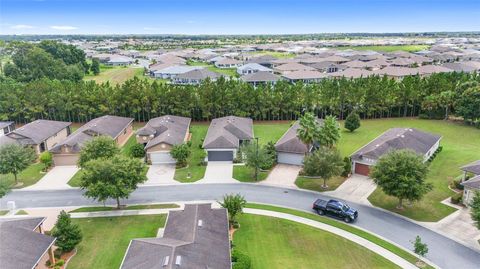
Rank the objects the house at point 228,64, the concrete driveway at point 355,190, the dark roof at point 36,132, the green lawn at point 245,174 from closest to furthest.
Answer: the concrete driveway at point 355,190, the green lawn at point 245,174, the dark roof at point 36,132, the house at point 228,64

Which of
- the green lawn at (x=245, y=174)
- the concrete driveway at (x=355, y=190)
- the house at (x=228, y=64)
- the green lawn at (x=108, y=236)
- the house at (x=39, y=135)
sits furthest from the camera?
the house at (x=228, y=64)

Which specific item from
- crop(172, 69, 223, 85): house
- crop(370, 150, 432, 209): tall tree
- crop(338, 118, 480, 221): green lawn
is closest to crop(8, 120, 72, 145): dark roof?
crop(338, 118, 480, 221): green lawn

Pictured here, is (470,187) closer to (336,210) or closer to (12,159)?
(336,210)

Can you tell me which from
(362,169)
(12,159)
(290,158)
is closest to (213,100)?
(290,158)

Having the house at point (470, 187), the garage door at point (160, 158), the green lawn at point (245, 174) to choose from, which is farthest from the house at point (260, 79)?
the house at point (470, 187)

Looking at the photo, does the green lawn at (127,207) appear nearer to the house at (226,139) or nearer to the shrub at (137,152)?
the house at (226,139)

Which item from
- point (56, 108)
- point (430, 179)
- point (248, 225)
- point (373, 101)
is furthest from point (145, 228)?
point (373, 101)

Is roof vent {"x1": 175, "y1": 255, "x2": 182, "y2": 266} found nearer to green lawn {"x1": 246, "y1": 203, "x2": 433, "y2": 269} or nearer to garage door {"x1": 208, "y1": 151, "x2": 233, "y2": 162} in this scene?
green lawn {"x1": 246, "y1": 203, "x2": 433, "y2": 269}
